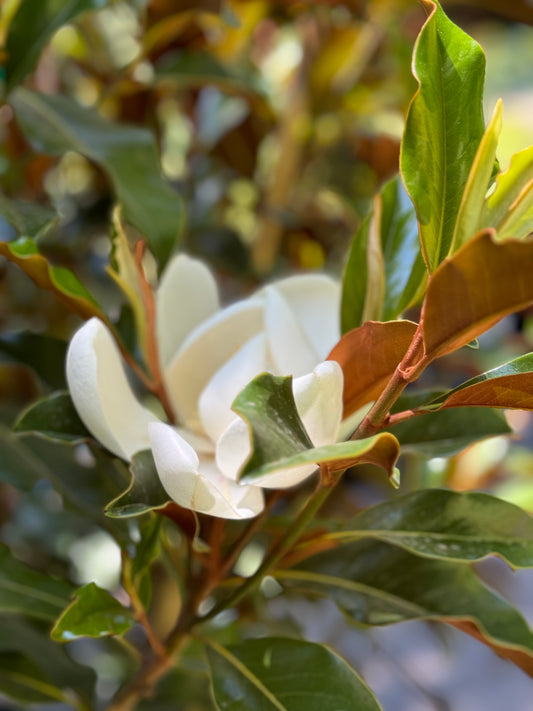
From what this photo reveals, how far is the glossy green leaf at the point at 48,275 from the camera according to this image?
16.6 inches

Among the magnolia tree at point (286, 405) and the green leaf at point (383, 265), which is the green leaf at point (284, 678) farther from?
the green leaf at point (383, 265)

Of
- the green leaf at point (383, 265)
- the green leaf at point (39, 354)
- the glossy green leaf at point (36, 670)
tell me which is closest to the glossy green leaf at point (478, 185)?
the green leaf at point (383, 265)

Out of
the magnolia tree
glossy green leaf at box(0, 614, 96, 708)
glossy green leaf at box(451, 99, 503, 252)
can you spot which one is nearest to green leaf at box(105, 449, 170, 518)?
the magnolia tree

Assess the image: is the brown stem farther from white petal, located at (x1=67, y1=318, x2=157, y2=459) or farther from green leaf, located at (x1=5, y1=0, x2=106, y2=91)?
green leaf, located at (x1=5, y1=0, x2=106, y2=91)

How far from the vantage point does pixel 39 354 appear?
0.58m

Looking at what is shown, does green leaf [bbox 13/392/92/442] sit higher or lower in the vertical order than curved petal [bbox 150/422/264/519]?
lower

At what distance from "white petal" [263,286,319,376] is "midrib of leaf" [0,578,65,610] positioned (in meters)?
0.26

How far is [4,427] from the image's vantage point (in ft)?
2.11

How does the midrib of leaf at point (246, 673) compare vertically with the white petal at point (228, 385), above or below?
below

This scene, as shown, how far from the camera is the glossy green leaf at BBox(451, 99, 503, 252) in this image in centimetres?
31

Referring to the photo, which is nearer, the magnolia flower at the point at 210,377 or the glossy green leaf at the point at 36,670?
the magnolia flower at the point at 210,377

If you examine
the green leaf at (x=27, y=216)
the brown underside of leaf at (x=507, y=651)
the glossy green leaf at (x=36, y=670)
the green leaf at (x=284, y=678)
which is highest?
the green leaf at (x=27, y=216)

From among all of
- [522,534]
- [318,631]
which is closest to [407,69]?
[522,534]

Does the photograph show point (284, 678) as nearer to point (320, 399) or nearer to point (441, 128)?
point (320, 399)
